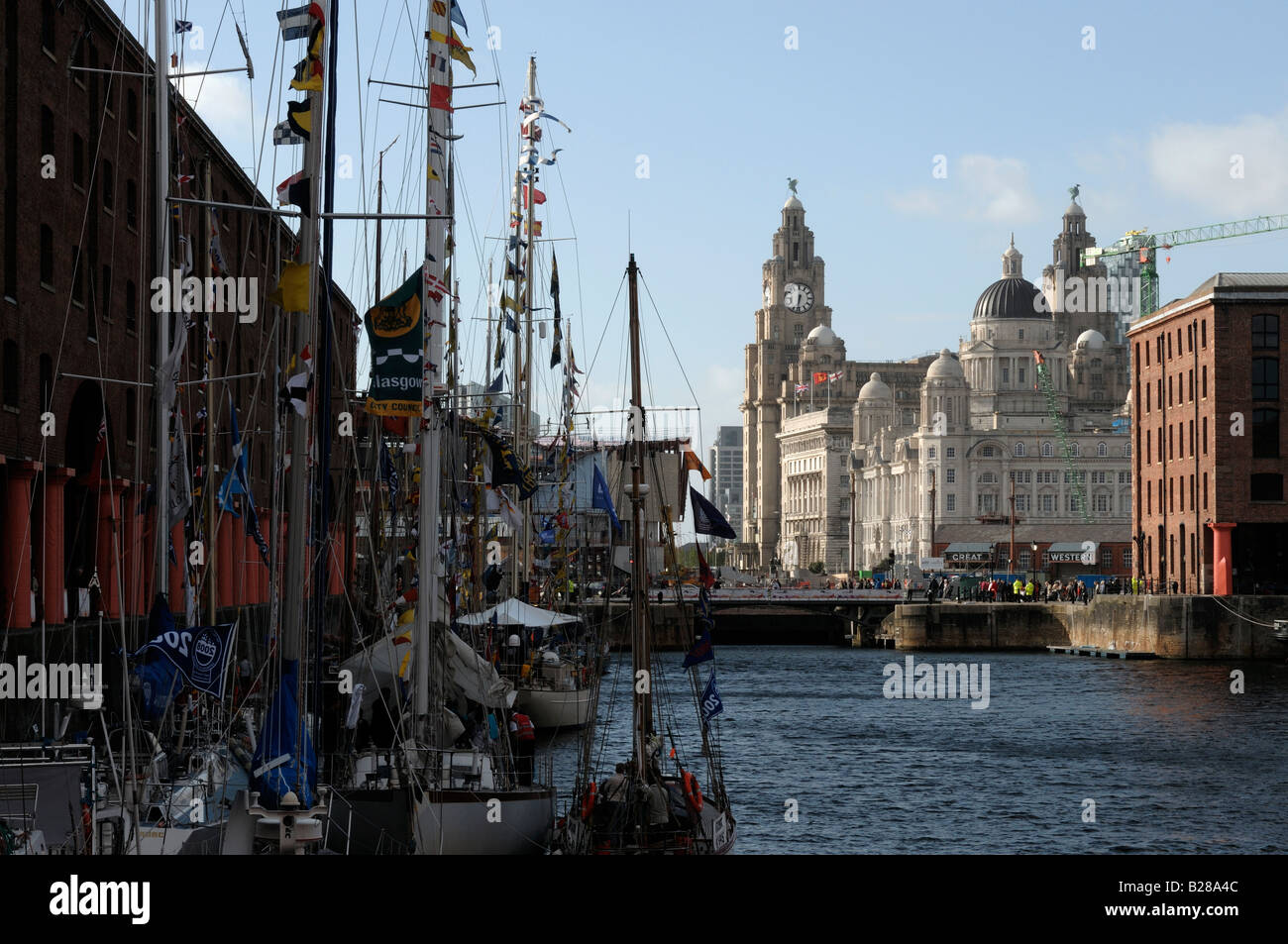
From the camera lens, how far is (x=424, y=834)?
75.9 feet

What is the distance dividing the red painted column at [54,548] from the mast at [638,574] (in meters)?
14.0

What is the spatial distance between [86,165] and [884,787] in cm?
2461

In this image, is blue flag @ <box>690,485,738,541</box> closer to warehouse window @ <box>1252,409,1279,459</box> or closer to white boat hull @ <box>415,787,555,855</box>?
white boat hull @ <box>415,787,555,855</box>

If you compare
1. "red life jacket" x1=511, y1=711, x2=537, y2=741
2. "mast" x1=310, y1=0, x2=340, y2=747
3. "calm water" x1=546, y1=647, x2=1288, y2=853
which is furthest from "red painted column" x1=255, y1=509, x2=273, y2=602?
"mast" x1=310, y1=0, x2=340, y2=747

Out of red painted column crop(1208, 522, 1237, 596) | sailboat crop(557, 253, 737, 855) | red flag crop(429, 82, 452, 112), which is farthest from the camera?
red painted column crop(1208, 522, 1237, 596)

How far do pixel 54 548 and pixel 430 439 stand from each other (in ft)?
51.5

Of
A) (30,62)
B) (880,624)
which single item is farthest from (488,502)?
(880,624)

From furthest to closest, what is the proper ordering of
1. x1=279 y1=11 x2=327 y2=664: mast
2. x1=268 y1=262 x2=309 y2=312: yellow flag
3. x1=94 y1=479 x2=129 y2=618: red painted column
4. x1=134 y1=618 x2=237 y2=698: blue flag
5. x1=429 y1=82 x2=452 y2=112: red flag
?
1. x1=94 y1=479 x2=129 y2=618: red painted column
2. x1=429 y1=82 x2=452 y2=112: red flag
3. x1=134 y1=618 x2=237 y2=698: blue flag
4. x1=268 y1=262 x2=309 y2=312: yellow flag
5. x1=279 y1=11 x2=327 y2=664: mast

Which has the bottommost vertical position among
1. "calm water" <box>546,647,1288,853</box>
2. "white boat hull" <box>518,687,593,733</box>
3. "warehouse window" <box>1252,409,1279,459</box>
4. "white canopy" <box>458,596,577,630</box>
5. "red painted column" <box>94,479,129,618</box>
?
"calm water" <box>546,647,1288,853</box>

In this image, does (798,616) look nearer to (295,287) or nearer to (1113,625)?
(1113,625)

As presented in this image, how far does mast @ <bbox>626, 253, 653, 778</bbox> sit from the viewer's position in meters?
25.2

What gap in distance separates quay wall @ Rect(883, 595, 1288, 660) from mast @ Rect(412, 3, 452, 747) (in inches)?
2320

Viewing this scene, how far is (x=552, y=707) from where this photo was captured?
165ft
